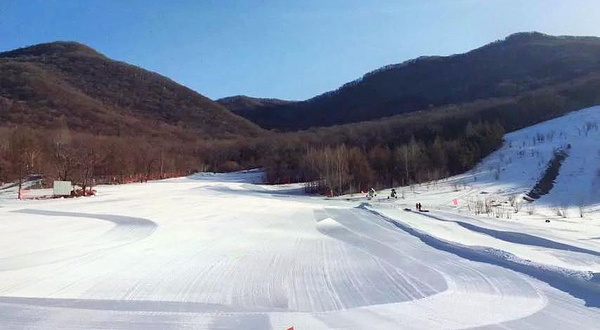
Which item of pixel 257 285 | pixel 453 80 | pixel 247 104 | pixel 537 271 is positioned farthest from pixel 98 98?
pixel 537 271

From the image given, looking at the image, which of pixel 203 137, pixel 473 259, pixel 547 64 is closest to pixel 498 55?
pixel 547 64

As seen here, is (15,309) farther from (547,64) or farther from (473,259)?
(547,64)

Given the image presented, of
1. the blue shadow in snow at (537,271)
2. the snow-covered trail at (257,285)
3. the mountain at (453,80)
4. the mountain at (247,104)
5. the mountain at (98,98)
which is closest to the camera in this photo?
the snow-covered trail at (257,285)

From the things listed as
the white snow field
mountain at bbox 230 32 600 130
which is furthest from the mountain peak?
the white snow field

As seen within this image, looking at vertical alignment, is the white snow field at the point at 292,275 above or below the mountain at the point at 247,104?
below

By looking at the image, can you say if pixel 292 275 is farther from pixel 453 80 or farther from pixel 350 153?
pixel 453 80

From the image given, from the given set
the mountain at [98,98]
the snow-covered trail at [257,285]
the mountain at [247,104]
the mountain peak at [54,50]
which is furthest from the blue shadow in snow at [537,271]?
the mountain at [247,104]

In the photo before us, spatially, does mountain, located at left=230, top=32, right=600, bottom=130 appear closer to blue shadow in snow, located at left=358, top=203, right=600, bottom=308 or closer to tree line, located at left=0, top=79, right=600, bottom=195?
tree line, located at left=0, top=79, right=600, bottom=195

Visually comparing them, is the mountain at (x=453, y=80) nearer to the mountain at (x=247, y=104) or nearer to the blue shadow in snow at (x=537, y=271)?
the mountain at (x=247, y=104)
